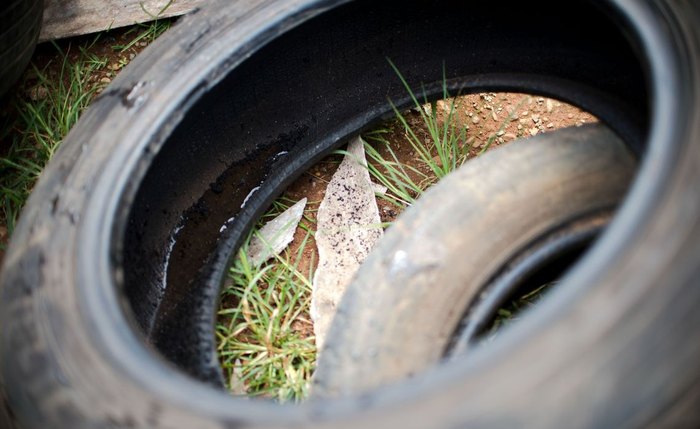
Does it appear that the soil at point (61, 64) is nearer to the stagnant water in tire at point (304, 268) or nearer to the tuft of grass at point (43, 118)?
the tuft of grass at point (43, 118)

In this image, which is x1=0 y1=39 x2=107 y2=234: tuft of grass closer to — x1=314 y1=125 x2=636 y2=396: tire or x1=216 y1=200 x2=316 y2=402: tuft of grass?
x1=216 y1=200 x2=316 y2=402: tuft of grass

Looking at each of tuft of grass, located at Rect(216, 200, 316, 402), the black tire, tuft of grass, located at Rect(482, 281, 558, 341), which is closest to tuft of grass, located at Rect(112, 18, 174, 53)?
the black tire

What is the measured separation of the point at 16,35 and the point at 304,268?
3.39ft

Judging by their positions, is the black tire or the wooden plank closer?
the black tire

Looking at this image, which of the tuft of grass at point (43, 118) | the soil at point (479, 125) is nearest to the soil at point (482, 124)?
the soil at point (479, 125)

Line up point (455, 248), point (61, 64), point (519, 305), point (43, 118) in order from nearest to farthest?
point (455, 248) < point (519, 305) < point (43, 118) < point (61, 64)

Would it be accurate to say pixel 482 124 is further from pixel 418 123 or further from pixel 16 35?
pixel 16 35

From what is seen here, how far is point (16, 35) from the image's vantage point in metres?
2.08

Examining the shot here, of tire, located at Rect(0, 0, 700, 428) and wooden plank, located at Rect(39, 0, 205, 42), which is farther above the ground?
wooden plank, located at Rect(39, 0, 205, 42)

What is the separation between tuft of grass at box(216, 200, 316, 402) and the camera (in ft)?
5.83

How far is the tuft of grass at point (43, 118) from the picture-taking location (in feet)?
7.31

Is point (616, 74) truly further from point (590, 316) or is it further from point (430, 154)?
point (590, 316)

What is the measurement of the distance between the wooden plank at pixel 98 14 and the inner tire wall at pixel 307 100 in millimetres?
785

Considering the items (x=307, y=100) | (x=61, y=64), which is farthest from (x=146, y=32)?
(x=307, y=100)
